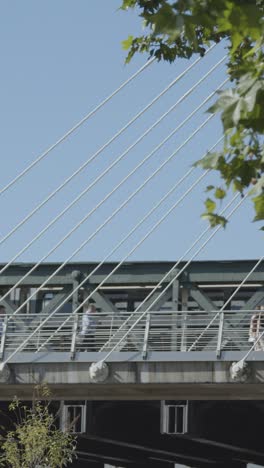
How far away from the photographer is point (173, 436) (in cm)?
4322

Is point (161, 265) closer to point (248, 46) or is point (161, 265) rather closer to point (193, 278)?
point (193, 278)

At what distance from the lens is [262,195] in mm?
9523

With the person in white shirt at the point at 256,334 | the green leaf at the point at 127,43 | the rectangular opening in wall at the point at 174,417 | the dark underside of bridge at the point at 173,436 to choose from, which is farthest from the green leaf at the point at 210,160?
the dark underside of bridge at the point at 173,436

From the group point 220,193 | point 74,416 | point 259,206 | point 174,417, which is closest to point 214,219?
point 220,193

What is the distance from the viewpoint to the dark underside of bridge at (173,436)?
4175 centimetres

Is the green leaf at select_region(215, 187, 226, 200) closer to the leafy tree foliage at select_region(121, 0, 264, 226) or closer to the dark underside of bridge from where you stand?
the leafy tree foliage at select_region(121, 0, 264, 226)

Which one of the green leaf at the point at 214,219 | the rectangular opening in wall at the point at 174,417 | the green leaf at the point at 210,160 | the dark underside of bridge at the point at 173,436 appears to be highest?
the dark underside of bridge at the point at 173,436

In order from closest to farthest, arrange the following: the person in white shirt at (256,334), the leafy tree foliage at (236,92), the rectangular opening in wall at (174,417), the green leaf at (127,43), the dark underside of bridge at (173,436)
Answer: the leafy tree foliage at (236,92) → the green leaf at (127,43) → the person in white shirt at (256,334) → the rectangular opening in wall at (174,417) → the dark underside of bridge at (173,436)

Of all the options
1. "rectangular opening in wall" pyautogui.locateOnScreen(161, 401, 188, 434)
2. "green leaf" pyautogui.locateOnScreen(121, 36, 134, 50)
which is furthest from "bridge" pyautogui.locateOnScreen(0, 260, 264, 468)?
"green leaf" pyautogui.locateOnScreen(121, 36, 134, 50)

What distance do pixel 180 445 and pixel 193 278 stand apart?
20.6 feet

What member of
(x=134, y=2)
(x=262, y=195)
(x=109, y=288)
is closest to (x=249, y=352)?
(x=109, y=288)

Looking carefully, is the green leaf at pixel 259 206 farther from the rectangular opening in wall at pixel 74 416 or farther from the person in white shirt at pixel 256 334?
the rectangular opening in wall at pixel 74 416

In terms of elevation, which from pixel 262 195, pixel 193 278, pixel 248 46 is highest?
pixel 193 278

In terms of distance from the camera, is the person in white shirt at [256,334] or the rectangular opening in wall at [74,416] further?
the rectangular opening in wall at [74,416]
